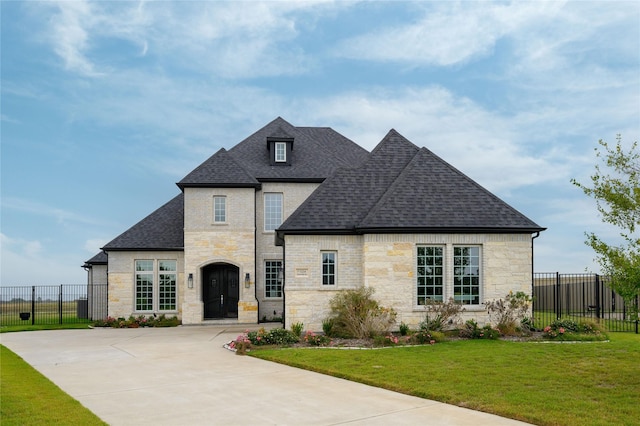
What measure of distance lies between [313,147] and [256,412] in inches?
818

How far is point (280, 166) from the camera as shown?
87.0ft

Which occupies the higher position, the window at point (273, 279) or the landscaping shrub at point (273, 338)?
the window at point (273, 279)

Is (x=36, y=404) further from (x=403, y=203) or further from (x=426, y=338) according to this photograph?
(x=403, y=203)

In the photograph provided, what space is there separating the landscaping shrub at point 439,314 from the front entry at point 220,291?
10.7 m

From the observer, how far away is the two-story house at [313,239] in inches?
699

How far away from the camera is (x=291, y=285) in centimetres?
1847

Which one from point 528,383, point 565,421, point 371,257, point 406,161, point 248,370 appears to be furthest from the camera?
point 406,161

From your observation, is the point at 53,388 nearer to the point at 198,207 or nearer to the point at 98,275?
the point at 198,207

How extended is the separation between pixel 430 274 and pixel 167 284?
44.1 feet

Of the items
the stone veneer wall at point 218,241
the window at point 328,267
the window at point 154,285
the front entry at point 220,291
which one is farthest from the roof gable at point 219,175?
the window at point 328,267

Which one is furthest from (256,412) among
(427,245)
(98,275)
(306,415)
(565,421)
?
(98,275)

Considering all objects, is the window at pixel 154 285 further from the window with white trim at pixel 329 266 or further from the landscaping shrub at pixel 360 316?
the landscaping shrub at pixel 360 316

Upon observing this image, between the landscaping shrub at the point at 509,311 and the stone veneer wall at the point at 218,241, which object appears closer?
the landscaping shrub at the point at 509,311

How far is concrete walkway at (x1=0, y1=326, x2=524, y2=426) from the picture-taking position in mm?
8094
